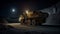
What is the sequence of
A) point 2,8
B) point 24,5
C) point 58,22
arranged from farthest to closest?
1. point 2,8
2. point 24,5
3. point 58,22

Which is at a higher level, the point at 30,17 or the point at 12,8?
the point at 12,8

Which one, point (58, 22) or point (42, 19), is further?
point (58, 22)

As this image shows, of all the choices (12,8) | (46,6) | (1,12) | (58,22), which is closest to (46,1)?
(46,6)

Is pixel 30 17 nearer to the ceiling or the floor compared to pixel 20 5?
nearer to the floor

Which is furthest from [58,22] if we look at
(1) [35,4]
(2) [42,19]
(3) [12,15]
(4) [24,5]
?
(3) [12,15]

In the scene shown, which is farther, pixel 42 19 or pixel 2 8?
pixel 2 8

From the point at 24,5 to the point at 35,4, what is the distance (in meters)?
3.78

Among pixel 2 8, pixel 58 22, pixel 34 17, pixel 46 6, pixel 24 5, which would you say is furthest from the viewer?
pixel 2 8

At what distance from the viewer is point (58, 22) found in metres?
27.0

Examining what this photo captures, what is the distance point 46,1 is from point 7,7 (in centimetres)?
1164

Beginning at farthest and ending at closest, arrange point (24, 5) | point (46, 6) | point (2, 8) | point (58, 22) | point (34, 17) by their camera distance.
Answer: point (2, 8) → point (24, 5) → point (46, 6) → point (58, 22) → point (34, 17)

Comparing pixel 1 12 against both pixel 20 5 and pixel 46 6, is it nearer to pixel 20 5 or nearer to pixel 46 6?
pixel 20 5

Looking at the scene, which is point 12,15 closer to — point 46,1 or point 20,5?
point 20,5

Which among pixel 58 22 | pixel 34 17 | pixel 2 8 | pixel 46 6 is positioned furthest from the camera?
pixel 2 8
